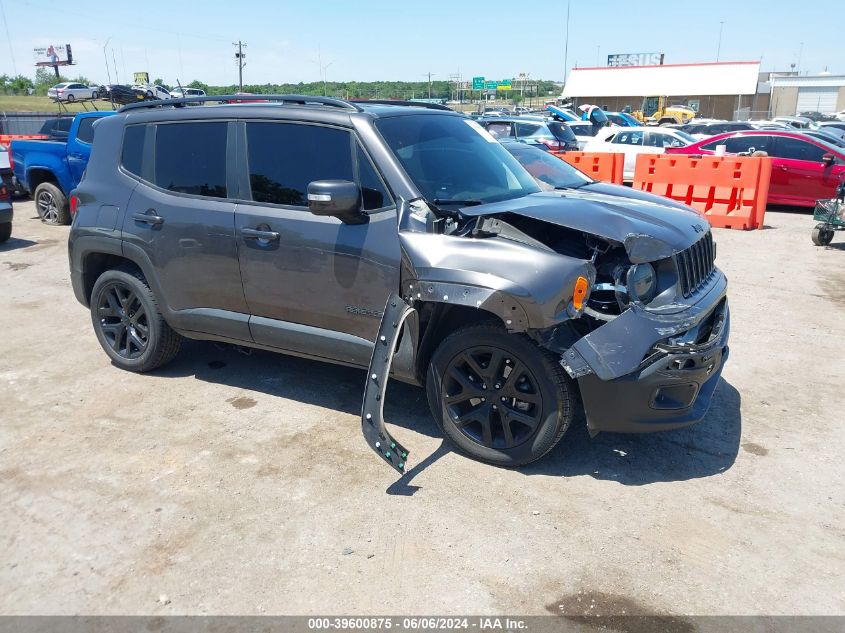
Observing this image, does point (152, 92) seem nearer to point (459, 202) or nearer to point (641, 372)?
point (459, 202)

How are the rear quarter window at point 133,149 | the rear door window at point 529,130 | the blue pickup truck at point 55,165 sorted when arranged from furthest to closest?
1. the rear door window at point 529,130
2. the blue pickup truck at point 55,165
3. the rear quarter window at point 133,149

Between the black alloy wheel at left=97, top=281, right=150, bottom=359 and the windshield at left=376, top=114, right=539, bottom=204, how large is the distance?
2.47 meters

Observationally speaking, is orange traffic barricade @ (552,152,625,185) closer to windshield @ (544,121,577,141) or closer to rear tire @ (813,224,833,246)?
rear tire @ (813,224,833,246)

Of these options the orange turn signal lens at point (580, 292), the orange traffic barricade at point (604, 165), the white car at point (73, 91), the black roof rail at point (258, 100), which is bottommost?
the orange turn signal lens at point (580, 292)

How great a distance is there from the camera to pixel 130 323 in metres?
5.36

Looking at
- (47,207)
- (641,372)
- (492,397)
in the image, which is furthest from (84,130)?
(641,372)

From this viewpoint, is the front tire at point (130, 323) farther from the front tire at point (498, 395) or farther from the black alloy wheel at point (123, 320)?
the front tire at point (498, 395)

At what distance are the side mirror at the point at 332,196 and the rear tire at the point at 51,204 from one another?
10226mm

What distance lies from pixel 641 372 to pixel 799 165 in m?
11.9

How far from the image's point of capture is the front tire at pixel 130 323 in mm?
5156

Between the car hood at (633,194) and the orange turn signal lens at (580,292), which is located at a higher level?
the car hood at (633,194)

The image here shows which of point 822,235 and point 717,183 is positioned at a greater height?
point 717,183

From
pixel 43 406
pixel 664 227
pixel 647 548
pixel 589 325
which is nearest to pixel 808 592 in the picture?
pixel 647 548

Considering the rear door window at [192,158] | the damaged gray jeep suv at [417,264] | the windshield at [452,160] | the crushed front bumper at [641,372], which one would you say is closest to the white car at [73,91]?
the rear door window at [192,158]
